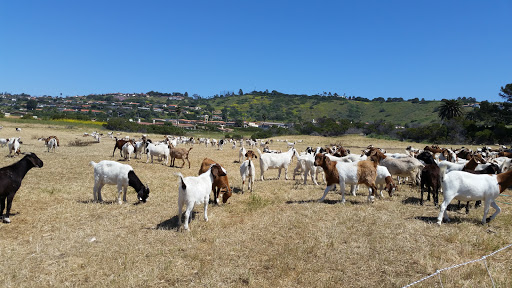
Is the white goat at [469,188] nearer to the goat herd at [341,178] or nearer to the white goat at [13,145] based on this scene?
the goat herd at [341,178]

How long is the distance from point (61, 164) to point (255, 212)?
15.5m

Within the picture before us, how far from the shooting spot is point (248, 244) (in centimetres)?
761

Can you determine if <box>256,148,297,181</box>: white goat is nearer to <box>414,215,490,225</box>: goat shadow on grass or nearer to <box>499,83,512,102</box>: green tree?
<box>414,215,490,225</box>: goat shadow on grass

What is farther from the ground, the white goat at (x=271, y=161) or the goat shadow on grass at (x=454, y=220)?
the white goat at (x=271, y=161)

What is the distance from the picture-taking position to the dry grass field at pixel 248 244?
5.90 metres

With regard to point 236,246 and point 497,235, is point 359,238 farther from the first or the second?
point 497,235

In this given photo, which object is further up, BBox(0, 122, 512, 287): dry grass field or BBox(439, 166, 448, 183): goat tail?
BBox(439, 166, 448, 183): goat tail

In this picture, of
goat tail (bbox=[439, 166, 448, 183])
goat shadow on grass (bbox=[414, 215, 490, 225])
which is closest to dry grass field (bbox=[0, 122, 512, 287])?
goat shadow on grass (bbox=[414, 215, 490, 225])

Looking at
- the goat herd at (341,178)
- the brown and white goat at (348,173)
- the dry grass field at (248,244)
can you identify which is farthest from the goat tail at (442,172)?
the brown and white goat at (348,173)

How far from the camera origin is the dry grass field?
590cm

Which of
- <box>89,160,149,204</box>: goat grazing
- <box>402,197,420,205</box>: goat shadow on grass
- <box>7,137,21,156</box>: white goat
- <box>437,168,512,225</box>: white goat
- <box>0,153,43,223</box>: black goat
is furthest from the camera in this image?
<box>7,137,21,156</box>: white goat

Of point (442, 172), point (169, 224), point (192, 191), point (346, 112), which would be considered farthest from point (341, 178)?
point (346, 112)

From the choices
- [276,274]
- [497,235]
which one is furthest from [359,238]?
[497,235]

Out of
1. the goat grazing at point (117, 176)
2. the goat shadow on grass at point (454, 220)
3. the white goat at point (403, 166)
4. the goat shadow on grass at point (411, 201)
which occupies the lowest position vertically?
the goat shadow on grass at point (411, 201)
